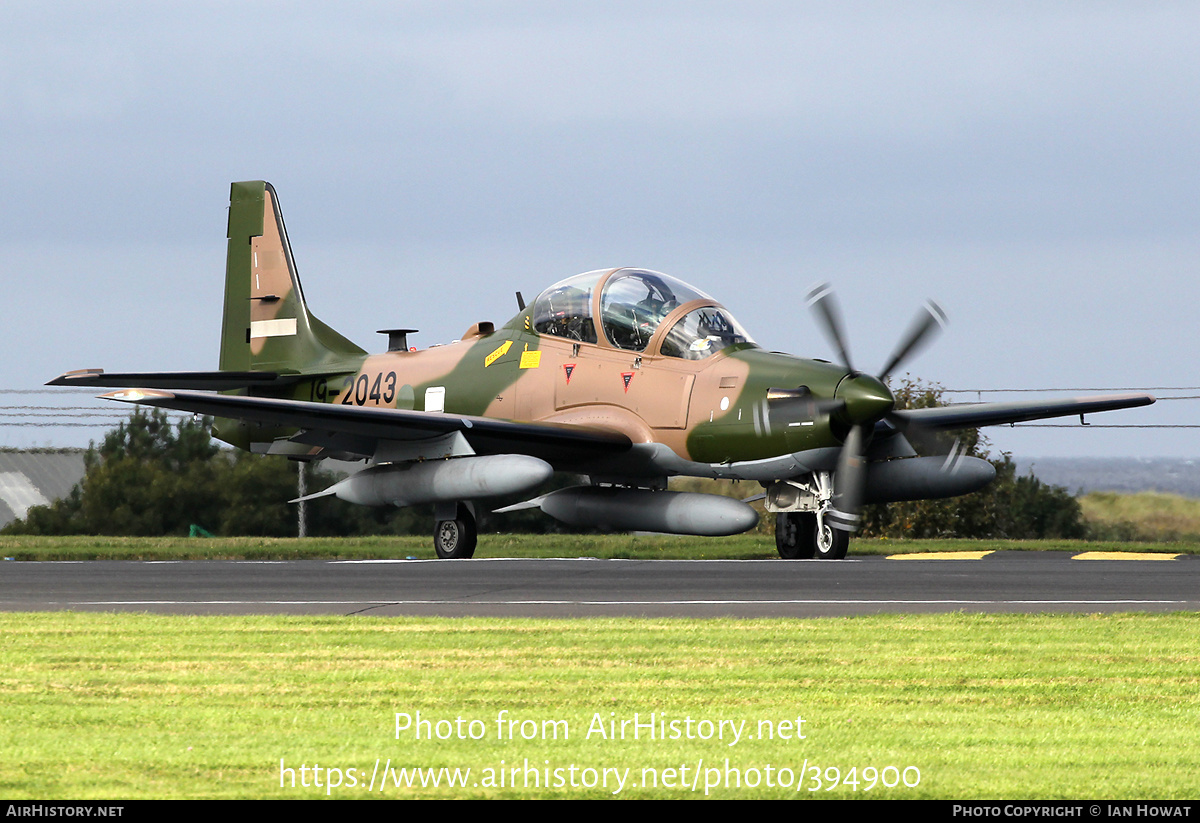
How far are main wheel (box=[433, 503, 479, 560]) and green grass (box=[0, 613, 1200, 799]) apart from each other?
11.2 m

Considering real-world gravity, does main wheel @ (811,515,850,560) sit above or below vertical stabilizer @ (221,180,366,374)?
below

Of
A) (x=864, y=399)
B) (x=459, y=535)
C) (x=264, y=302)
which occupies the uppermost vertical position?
(x=264, y=302)

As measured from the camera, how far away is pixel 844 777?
20.8 feet

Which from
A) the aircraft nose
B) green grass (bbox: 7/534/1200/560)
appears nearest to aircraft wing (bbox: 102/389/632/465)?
green grass (bbox: 7/534/1200/560)

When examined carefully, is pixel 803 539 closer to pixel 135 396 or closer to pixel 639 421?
pixel 639 421

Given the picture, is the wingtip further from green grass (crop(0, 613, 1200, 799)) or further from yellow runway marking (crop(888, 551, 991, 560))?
yellow runway marking (crop(888, 551, 991, 560))

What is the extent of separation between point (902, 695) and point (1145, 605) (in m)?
6.21

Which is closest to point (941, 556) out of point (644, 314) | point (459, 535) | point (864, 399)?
point (864, 399)

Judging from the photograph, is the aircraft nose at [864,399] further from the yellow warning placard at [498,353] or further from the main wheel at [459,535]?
the main wheel at [459,535]

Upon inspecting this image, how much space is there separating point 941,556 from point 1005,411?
7.84 ft

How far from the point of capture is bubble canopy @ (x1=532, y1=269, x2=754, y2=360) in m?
22.0

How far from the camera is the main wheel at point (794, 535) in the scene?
73.6 feet

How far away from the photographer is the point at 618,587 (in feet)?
53.9

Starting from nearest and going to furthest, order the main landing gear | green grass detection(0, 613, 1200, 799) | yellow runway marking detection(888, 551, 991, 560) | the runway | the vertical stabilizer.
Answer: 1. green grass detection(0, 613, 1200, 799)
2. the runway
3. the main landing gear
4. yellow runway marking detection(888, 551, 991, 560)
5. the vertical stabilizer
